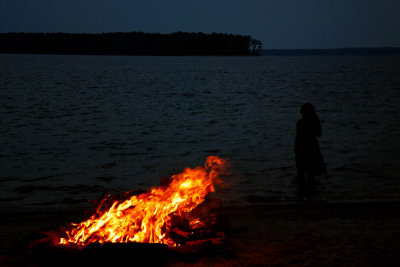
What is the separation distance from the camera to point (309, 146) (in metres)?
10.6

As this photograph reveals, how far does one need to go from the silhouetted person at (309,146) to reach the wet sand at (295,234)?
1913 millimetres

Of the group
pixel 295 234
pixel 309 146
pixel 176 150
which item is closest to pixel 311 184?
pixel 309 146

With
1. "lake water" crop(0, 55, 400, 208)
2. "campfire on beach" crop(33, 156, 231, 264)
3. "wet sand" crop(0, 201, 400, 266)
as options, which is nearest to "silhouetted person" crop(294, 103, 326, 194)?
"lake water" crop(0, 55, 400, 208)

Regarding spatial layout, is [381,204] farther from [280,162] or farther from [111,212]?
[280,162]

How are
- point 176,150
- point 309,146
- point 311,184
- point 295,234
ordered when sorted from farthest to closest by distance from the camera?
1. point 176,150
2. point 311,184
3. point 309,146
4. point 295,234

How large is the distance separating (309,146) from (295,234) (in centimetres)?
363

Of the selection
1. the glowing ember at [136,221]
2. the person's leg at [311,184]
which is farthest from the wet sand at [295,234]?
the person's leg at [311,184]

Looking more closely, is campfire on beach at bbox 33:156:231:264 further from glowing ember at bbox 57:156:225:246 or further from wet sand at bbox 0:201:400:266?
wet sand at bbox 0:201:400:266

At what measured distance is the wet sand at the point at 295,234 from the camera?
6359 mm

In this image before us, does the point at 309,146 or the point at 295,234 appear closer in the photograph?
the point at 295,234

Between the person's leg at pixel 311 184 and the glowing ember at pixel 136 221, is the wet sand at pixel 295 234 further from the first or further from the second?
the person's leg at pixel 311 184

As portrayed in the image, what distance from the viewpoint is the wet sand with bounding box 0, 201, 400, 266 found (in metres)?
6.36

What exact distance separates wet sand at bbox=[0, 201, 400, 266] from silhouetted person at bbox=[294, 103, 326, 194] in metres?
1.91

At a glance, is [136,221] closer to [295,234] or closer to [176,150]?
[295,234]
